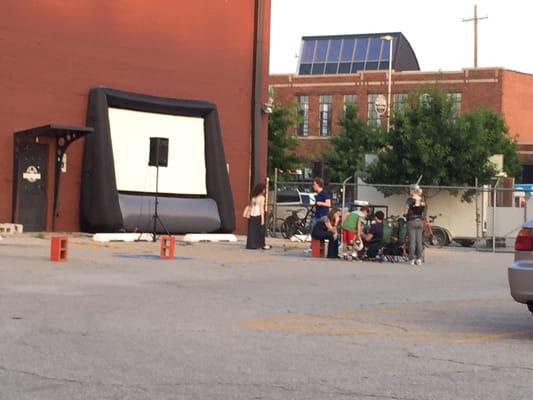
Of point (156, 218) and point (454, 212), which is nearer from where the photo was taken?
point (156, 218)

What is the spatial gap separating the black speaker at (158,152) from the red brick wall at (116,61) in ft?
11.7

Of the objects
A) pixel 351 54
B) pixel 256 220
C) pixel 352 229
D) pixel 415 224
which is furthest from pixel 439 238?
pixel 351 54

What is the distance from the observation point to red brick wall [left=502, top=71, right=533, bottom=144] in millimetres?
64312

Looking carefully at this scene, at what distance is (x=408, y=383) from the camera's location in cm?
723

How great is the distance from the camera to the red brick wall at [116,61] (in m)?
24.4

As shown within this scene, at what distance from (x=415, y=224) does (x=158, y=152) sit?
6.79 m

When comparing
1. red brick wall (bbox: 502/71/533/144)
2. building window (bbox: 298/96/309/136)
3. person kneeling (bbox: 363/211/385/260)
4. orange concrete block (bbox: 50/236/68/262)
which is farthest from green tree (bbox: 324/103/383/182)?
orange concrete block (bbox: 50/236/68/262)

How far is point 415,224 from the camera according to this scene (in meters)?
20.4

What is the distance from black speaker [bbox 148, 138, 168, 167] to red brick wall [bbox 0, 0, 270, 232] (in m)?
3.58

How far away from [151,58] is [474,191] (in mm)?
11410

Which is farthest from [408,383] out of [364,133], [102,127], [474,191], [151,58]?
[364,133]

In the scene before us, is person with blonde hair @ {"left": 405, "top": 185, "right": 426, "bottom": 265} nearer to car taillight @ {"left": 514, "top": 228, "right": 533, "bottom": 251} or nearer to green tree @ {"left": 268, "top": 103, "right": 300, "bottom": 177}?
car taillight @ {"left": 514, "top": 228, "right": 533, "bottom": 251}

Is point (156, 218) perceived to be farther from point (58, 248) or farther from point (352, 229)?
point (58, 248)

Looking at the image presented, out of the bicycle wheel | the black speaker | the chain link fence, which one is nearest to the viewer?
the black speaker
